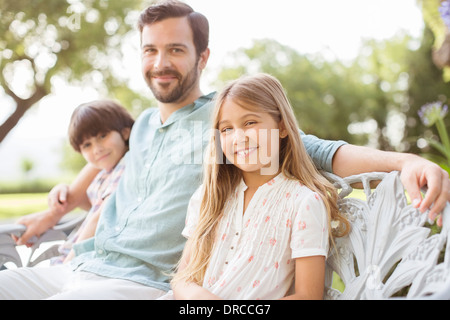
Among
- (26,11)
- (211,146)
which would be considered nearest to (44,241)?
(211,146)

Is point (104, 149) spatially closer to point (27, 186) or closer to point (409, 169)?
point (409, 169)

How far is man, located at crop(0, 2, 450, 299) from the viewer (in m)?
1.67

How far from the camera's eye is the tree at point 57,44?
8953mm

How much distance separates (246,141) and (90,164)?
1294 mm

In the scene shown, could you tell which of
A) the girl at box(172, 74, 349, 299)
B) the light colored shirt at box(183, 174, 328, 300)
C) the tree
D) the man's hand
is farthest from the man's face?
the tree

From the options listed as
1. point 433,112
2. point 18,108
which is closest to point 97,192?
point 433,112

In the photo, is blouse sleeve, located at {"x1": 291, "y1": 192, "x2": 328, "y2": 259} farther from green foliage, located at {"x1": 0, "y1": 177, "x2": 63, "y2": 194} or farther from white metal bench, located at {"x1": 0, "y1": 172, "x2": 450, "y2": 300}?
green foliage, located at {"x1": 0, "y1": 177, "x2": 63, "y2": 194}

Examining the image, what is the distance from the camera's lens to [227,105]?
153 cm

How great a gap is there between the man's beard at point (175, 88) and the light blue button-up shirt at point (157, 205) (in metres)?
0.07

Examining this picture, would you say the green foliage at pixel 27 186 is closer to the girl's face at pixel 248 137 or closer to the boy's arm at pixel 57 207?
the boy's arm at pixel 57 207

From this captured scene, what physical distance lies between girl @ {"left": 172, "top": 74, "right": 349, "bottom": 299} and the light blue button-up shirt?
0.17 m

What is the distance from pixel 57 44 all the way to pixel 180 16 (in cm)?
804

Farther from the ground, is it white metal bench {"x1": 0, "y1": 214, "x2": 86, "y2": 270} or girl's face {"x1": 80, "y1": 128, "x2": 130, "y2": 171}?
girl's face {"x1": 80, "y1": 128, "x2": 130, "y2": 171}
